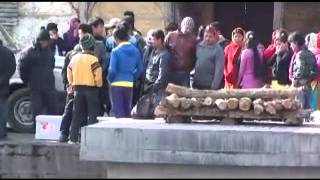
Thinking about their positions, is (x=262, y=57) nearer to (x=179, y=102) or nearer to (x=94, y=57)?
(x=94, y=57)

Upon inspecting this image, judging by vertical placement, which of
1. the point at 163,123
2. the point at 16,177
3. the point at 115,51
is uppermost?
the point at 115,51

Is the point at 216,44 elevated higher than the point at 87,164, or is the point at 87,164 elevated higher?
the point at 216,44

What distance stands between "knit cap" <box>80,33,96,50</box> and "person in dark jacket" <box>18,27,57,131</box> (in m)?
1.43

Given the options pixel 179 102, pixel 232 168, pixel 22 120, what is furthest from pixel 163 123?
pixel 22 120

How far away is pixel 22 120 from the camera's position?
47.9 ft

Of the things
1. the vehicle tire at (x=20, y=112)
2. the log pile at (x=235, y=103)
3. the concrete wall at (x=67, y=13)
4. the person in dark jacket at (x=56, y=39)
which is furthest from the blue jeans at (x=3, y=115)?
the concrete wall at (x=67, y=13)

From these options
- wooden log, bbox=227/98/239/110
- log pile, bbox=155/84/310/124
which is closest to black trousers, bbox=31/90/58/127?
log pile, bbox=155/84/310/124

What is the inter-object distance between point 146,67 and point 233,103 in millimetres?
2859

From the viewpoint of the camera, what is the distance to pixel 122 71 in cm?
1248

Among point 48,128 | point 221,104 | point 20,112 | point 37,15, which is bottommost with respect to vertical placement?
point 48,128

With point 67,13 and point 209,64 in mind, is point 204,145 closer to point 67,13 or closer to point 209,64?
point 209,64

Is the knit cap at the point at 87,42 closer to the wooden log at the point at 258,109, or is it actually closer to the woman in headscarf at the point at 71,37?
the woman in headscarf at the point at 71,37

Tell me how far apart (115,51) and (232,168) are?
351cm

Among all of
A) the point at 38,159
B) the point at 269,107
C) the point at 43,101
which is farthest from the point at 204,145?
the point at 43,101
